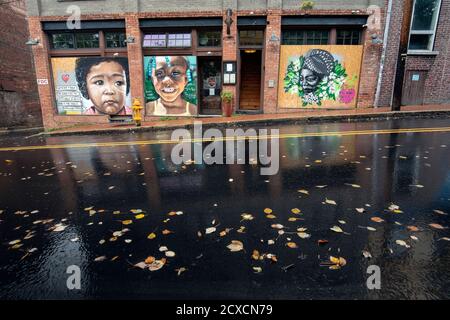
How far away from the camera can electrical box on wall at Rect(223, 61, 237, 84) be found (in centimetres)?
1353

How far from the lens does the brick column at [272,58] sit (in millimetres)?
13008

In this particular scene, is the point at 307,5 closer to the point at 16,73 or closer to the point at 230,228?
the point at 230,228

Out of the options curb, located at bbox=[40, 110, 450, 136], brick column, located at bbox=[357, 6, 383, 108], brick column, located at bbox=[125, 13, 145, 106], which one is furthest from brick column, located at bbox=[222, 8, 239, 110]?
brick column, located at bbox=[357, 6, 383, 108]

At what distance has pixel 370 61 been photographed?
13406mm

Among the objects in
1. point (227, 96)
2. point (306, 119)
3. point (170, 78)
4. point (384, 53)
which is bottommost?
point (306, 119)

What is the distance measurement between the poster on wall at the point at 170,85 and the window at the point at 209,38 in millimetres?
915

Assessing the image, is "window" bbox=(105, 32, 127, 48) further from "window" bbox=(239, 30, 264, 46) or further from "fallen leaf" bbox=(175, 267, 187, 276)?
"fallen leaf" bbox=(175, 267, 187, 276)

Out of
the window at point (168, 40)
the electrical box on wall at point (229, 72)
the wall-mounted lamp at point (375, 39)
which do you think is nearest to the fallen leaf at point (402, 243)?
the electrical box on wall at point (229, 72)

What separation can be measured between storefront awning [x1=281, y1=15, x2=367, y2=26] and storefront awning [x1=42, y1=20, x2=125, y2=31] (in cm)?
800

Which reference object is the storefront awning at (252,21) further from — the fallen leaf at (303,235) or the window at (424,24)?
the fallen leaf at (303,235)

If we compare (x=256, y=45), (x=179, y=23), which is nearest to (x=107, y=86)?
(x=179, y=23)

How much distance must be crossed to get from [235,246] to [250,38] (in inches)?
507

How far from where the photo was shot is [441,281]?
227 centimetres

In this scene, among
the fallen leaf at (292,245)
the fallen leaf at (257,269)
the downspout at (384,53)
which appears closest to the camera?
the fallen leaf at (257,269)
